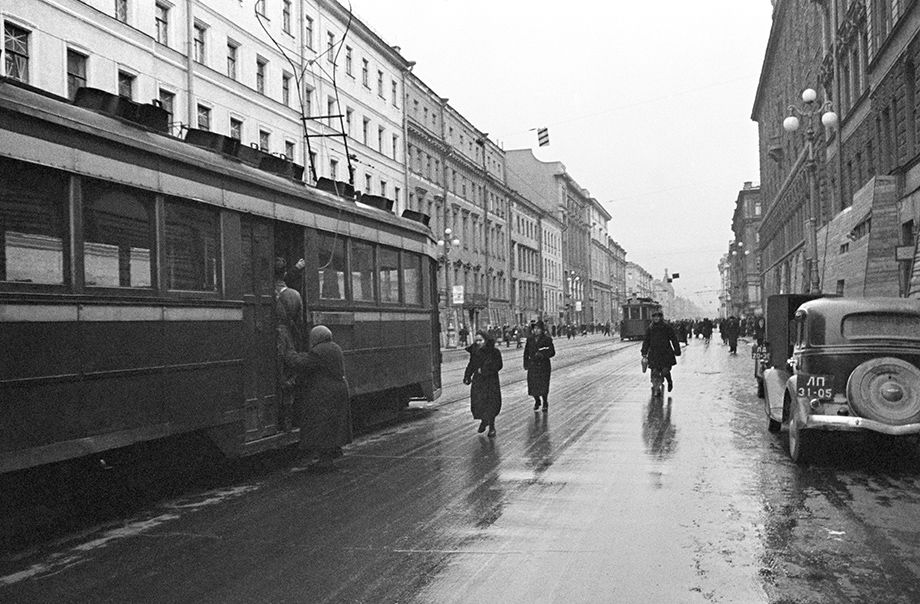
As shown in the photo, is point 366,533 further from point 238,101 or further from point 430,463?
point 238,101

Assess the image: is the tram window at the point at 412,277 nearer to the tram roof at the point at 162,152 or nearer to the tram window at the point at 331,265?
the tram roof at the point at 162,152

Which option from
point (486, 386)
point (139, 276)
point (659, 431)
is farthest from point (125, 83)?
point (139, 276)

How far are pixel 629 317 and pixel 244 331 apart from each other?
6743 cm

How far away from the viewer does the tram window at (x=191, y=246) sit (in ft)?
26.2

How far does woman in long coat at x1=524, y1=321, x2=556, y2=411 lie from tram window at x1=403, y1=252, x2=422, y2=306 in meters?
2.32

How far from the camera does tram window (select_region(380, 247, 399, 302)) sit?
43.0ft

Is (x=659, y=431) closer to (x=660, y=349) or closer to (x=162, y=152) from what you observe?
(x=660, y=349)

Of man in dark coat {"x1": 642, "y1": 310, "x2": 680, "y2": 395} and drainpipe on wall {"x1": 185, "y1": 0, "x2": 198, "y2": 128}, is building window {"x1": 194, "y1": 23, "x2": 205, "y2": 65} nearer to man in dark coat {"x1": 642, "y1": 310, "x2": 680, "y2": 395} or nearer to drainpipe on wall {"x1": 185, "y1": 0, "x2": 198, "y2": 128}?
drainpipe on wall {"x1": 185, "y1": 0, "x2": 198, "y2": 128}

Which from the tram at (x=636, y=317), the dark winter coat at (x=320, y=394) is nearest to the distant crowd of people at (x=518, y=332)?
the tram at (x=636, y=317)

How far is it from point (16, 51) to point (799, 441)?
73.6ft

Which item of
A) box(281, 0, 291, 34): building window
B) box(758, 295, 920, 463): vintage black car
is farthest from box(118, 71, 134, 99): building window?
box(758, 295, 920, 463): vintage black car

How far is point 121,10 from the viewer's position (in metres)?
29.2

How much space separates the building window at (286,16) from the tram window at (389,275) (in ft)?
96.6

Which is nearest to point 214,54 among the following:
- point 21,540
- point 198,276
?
point 198,276
